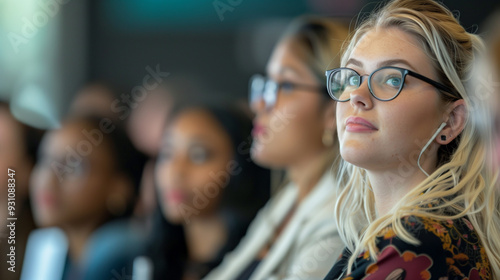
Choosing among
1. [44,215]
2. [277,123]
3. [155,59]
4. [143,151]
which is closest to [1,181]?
[44,215]

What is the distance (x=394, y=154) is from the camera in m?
0.90

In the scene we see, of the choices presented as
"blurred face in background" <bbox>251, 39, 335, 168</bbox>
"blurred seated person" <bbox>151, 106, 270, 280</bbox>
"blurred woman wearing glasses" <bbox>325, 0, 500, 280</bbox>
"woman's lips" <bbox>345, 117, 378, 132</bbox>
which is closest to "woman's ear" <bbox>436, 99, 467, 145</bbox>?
"blurred woman wearing glasses" <bbox>325, 0, 500, 280</bbox>

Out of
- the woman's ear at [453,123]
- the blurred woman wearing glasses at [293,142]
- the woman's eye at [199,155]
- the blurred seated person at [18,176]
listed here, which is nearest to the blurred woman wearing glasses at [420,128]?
the woman's ear at [453,123]

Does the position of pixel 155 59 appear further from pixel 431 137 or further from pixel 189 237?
pixel 431 137

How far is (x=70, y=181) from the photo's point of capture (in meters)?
2.17

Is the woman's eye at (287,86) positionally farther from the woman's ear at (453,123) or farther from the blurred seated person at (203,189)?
the woman's ear at (453,123)

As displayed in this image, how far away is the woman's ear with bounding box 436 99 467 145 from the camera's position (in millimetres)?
935

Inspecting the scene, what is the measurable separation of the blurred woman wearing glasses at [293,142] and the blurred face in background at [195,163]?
0.68 ft

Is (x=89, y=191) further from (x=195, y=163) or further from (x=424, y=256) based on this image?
(x=424, y=256)

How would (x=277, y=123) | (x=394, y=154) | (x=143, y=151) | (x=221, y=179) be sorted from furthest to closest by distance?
(x=143, y=151) < (x=221, y=179) < (x=277, y=123) < (x=394, y=154)

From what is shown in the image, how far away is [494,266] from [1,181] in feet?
5.72

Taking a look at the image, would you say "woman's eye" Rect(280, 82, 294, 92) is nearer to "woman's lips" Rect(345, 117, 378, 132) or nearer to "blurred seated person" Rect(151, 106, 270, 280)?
"blurred seated person" Rect(151, 106, 270, 280)

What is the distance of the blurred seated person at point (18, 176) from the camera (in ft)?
7.26

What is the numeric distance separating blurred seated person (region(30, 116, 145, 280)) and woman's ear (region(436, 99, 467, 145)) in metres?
1.51
